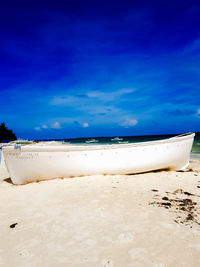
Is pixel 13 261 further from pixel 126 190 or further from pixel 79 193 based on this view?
pixel 126 190

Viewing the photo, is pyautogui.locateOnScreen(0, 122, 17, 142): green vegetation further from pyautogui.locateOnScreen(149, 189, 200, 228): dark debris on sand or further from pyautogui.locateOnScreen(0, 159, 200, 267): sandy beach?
pyautogui.locateOnScreen(149, 189, 200, 228): dark debris on sand

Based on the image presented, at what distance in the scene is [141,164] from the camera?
22.5 feet

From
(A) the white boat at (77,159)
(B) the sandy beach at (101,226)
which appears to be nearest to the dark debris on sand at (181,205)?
(B) the sandy beach at (101,226)

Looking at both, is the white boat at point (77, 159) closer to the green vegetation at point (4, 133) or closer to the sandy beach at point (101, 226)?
the sandy beach at point (101, 226)

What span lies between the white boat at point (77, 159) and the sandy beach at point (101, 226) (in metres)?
0.81

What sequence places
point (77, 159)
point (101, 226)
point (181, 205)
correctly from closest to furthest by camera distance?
1. point (101, 226)
2. point (181, 205)
3. point (77, 159)

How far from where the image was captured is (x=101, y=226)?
307 centimetres

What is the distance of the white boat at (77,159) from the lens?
595cm

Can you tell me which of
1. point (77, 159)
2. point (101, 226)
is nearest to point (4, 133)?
point (77, 159)

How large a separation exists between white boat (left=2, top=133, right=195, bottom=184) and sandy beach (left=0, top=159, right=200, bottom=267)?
0.81 meters

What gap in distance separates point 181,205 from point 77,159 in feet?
11.6

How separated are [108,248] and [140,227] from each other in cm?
76

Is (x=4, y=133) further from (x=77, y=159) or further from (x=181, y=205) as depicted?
(x=181, y=205)

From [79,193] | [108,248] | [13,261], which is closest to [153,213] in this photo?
[108,248]
